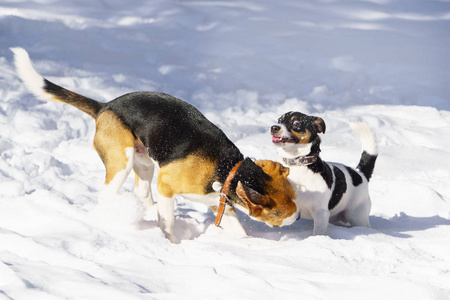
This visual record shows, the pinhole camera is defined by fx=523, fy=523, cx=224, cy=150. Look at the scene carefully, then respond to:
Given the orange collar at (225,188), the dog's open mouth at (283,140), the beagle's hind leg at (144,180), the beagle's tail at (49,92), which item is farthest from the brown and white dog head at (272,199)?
the beagle's tail at (49,92)

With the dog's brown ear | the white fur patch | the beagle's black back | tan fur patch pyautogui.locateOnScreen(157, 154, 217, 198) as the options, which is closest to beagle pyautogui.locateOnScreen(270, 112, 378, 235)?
the dog's brown ear

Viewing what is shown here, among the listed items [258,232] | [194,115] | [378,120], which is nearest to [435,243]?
[258,232]

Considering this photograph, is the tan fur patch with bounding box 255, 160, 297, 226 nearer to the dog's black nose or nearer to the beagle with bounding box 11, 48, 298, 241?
the beagle with bounding box 11, 48, 298, 241

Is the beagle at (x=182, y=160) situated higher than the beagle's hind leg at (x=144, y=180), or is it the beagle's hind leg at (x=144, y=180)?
the beagle at (x=182, y=160)

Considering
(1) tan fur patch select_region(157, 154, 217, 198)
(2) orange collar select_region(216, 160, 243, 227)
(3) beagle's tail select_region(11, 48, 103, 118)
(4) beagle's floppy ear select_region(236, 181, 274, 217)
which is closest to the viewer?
(4) beagle's floppy ear select_region(236, 181, 274, 217)

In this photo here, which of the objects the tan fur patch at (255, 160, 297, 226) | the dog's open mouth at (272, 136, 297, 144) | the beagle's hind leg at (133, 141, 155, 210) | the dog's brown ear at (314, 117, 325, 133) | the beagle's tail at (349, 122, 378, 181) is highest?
the dog's brown ear at (314, 117, 325, 133)

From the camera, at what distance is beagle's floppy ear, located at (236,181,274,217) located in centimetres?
340

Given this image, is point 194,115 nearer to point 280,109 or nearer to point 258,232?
point 258,232

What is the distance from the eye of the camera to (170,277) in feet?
9.71

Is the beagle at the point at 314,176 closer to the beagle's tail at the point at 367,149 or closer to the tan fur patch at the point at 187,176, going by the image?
the beagle's tail at the point at 367,149

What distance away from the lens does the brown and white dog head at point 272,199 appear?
3.44m

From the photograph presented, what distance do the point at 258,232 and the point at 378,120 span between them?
552 centimetres

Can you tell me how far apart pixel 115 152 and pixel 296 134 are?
1398 millimetres

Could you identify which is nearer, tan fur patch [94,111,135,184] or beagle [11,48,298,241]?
beagle [11,48,298,241]
